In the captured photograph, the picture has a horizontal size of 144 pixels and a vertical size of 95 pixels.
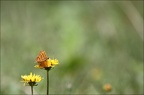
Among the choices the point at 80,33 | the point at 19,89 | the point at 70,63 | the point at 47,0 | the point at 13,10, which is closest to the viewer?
the point at 19,89

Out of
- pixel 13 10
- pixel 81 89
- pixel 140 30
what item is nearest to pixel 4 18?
pixel 13 10

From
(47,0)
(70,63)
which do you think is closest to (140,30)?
(70,63)

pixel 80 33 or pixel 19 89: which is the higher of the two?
pixel 80 33

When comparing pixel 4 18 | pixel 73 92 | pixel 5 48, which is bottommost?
pixel 73 92

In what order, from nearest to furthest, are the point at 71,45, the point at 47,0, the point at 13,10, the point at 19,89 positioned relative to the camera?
the point at 19,89 < the point at 71,45 < the point at 13,10 < the point at 47,0

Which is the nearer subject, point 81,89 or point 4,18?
point 81,89

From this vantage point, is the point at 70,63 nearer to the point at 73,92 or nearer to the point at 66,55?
the point at 66,55
